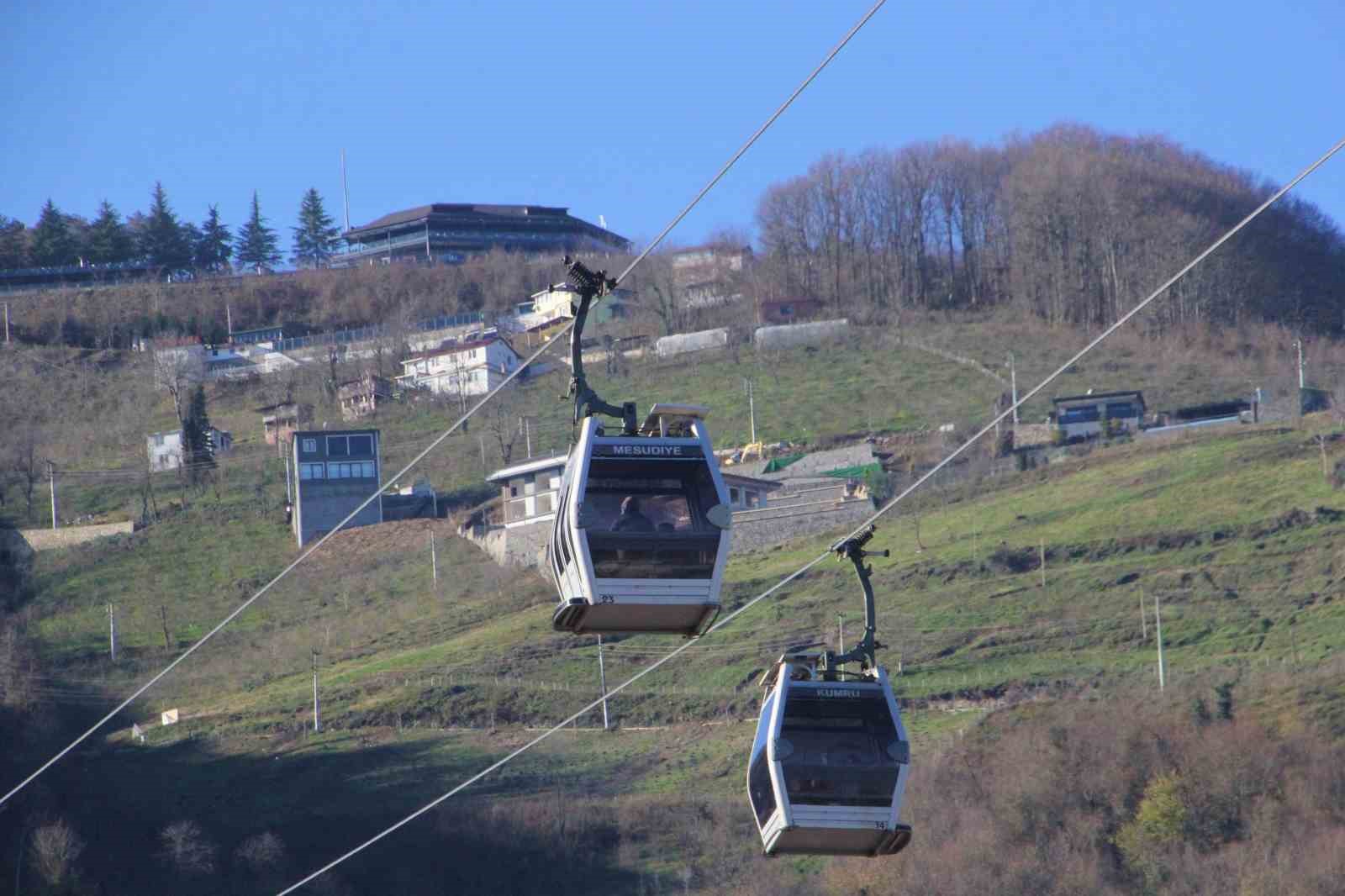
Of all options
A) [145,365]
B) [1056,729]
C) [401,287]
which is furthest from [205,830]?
[401,287]

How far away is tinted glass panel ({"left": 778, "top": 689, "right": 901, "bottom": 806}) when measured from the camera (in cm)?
1689

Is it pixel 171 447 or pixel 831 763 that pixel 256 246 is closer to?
pixel 171 447

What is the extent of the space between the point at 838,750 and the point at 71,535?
7870cm

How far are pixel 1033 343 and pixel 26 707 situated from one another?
66.9 m

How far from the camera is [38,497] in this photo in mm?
98312

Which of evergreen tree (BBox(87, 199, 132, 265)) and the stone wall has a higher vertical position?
evergreen tree (BBox(87, 199, 132, 265))

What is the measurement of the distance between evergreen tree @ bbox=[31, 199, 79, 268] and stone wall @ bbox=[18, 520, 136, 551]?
203 feet

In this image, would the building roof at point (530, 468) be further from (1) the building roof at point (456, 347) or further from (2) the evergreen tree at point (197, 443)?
(1) the building roof at point (456, 347)

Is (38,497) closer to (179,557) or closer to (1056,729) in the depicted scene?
(179,557)

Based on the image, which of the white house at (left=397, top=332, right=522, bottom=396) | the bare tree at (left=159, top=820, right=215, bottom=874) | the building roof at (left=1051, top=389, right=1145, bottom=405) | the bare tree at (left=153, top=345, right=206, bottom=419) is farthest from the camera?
the bare tree at (left=153, top=345, right=206, bottom=419)

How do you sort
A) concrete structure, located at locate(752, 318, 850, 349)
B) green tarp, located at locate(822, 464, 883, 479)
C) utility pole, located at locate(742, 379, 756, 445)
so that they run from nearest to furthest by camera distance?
green tarp, located at locate(822, 464, 883, 479) < utility pole, located at locate(742, 379, 756, 445) < concrete structure, located at locate(752, 318, 850, 349)

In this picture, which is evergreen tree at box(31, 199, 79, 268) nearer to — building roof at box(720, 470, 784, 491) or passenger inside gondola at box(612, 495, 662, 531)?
building roof at box(720, 470, 784, 491)

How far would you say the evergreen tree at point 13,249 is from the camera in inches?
5787

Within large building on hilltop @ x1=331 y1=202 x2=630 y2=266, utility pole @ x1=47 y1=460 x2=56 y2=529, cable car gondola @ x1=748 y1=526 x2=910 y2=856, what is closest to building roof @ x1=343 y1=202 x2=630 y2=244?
large building on hilltop @ x1=331 y1=202 x2=630 y2=266
